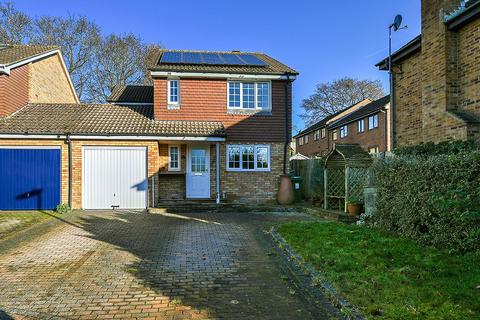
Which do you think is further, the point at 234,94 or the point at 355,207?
the point at 234,94

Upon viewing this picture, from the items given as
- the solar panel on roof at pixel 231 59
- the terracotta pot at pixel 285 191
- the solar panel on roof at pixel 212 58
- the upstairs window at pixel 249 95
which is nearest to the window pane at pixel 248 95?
the upstairs window at pixel 249 95

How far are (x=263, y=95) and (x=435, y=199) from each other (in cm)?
1000

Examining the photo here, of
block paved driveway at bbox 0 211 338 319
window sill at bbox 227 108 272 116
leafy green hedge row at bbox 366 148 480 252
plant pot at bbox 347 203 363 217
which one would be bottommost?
block paved driveway at bbox 0 211 338 319

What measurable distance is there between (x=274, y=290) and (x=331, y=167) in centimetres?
872

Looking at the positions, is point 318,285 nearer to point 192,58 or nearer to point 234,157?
point 234,157

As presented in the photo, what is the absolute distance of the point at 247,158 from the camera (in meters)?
15.1

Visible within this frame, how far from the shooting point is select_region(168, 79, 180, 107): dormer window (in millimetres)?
15109

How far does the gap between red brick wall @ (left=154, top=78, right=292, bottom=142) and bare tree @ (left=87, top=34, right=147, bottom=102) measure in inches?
727

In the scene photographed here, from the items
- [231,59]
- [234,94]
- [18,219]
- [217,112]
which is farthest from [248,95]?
[18,219]

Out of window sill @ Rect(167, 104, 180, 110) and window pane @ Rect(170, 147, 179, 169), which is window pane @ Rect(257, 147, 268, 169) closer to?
window pane @ Rect(170, 147, 179, 169)

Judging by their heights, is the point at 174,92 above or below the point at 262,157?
above

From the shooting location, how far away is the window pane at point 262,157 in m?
15.2

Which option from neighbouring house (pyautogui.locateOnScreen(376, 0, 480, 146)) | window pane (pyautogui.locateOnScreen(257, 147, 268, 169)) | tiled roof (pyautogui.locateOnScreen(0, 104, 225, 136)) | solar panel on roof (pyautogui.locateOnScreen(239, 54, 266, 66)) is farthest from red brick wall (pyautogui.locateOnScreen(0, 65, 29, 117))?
neighbouring house (pyautogui.locateOnScreen(376, 0, 480, 146))

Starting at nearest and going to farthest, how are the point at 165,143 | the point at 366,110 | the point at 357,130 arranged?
the point at 165,143 < the point at 366,110 < the point at 357,130
